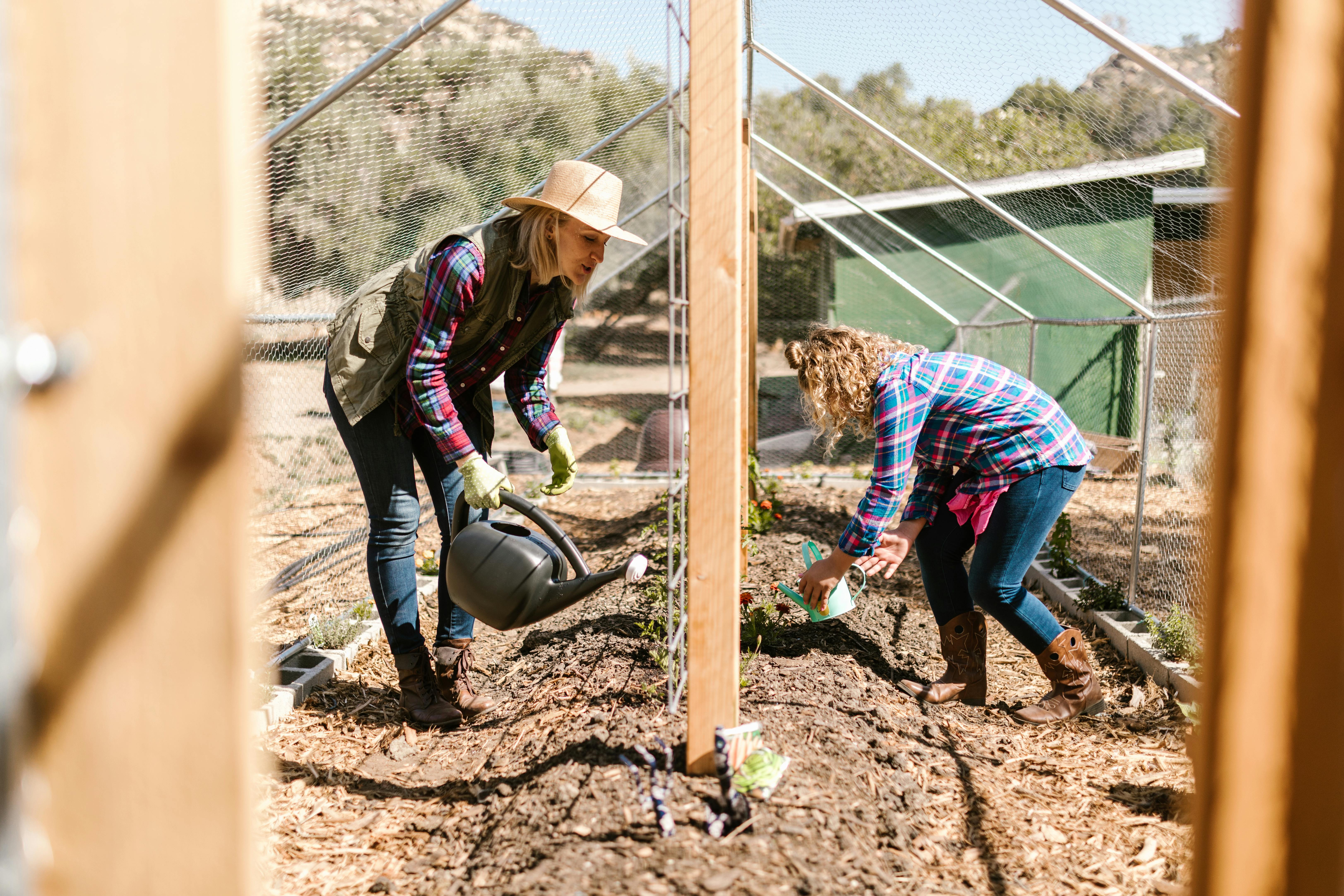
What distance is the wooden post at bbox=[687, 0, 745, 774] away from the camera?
5.79ft

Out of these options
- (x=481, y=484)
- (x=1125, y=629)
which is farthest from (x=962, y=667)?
(x=481, y=484)

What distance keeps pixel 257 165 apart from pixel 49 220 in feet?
7.36

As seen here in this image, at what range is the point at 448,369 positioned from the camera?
8.98ft

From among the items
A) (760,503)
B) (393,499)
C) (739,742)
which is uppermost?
(393,499)

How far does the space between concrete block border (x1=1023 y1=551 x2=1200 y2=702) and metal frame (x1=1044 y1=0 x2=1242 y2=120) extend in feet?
5.59

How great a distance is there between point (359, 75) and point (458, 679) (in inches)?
75.5

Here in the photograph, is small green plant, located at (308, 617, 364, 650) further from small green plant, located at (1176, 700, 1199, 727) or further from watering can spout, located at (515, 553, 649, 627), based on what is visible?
small green plant, located at (1176, 700, 1199, 727)

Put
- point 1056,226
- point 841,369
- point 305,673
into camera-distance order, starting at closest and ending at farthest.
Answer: point 841,369, point 305,673, point 1056,226

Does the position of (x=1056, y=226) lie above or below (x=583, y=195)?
above

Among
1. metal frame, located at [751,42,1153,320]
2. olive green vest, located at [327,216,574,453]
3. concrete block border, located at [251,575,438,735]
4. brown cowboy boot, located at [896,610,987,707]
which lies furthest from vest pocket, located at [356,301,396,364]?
metal frame, located at [751,42,1153,320]

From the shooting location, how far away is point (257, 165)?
2770 millimetres

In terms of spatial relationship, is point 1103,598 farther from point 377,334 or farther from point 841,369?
point 377,334

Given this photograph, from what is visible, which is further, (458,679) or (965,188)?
(965,188)

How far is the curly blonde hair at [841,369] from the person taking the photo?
2604 mm
